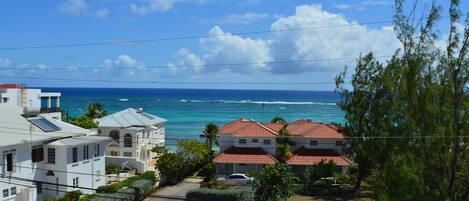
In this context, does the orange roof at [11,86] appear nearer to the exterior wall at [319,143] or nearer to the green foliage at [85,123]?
the green foliage at [85,123]

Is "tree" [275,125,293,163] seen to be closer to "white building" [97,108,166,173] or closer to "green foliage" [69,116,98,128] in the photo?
"white building" [97,108,166,173]

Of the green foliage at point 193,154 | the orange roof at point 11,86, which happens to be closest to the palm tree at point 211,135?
the green foliage at point 193,154

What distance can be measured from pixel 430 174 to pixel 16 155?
26730 mm

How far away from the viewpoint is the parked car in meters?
43.4

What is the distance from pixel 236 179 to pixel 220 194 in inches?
294

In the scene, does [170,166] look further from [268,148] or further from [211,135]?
[211,135]

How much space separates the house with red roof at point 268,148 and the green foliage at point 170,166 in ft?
12.3

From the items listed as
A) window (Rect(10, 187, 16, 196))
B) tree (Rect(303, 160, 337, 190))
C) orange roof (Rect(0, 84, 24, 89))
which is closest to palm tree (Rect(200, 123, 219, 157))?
tree (Rect(303, 160, 337, 190))

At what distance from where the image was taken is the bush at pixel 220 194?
120 ft

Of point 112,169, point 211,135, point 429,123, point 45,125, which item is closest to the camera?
point 429,123

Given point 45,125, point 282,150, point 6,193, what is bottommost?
point 6,193

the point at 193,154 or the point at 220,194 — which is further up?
the point at 193,154

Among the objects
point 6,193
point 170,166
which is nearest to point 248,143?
point 170,166

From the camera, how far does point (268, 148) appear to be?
163 feet
